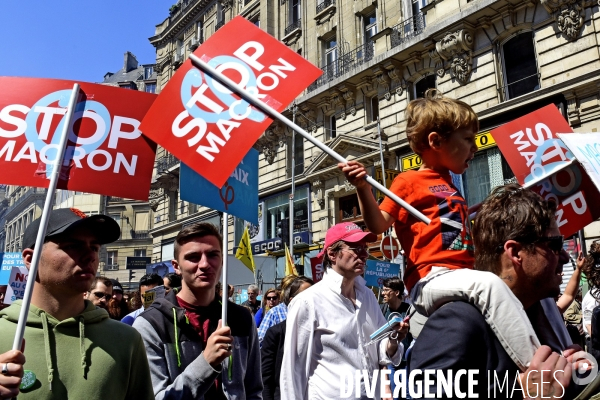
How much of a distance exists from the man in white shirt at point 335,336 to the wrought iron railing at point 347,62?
64.3 feet

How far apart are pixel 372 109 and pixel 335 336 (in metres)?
19.5

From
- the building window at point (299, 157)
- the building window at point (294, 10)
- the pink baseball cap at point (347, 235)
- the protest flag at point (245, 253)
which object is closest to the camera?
the pink baseball cap at point (347, 235)

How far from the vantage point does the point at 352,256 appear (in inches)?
149

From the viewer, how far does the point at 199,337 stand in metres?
2.96

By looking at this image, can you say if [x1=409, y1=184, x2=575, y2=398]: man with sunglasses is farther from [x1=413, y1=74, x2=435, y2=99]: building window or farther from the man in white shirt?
[x1=413, y1=74, x2=435, y2=99]: building window

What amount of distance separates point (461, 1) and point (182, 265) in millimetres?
18034

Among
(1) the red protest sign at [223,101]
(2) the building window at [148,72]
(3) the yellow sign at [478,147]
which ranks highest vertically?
(2) the building window at [148,72]

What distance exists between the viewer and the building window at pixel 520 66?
1619cm

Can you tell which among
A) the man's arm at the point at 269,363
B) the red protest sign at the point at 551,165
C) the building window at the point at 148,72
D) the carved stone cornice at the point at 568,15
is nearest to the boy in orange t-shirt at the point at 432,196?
the red protest sign at the point at 551,165

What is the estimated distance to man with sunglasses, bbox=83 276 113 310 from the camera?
5.88 m

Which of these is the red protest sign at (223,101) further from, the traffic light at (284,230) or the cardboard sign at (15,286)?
the traffic light at (284,230)

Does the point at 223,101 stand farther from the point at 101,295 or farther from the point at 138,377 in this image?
the point at 101,295

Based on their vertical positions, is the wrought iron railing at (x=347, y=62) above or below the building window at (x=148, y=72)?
below

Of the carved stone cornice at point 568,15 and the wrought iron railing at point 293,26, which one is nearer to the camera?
the carved stone cornice at point 568,15
